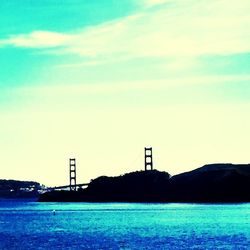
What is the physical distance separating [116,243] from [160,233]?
52.6 ft

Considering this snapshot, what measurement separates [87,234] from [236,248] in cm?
2692

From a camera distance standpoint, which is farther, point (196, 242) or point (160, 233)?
point (160, 233)

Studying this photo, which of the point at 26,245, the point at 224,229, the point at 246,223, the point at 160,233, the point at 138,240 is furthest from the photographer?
the point at 246,223

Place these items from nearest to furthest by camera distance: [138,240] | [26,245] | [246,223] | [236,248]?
[236,248] → [26,245] → [138,240] → [246,223]

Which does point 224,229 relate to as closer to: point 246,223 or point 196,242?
point 246,223

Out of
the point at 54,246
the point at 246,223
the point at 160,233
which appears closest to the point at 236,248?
the point at 54,246

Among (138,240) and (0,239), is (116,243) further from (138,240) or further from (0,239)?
(0,239)

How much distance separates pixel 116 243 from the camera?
230ft

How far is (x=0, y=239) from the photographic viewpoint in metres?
78.4

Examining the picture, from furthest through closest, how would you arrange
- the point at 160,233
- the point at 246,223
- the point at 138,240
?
1. the point at 246,223
2. the point at 160,233
3. the point at 138,240

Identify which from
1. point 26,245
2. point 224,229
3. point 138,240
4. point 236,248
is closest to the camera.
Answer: point 236,248

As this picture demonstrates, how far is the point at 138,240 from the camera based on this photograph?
7425cm

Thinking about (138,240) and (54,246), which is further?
(138,240)

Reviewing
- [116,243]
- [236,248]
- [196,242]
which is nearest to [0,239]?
[116,243]
